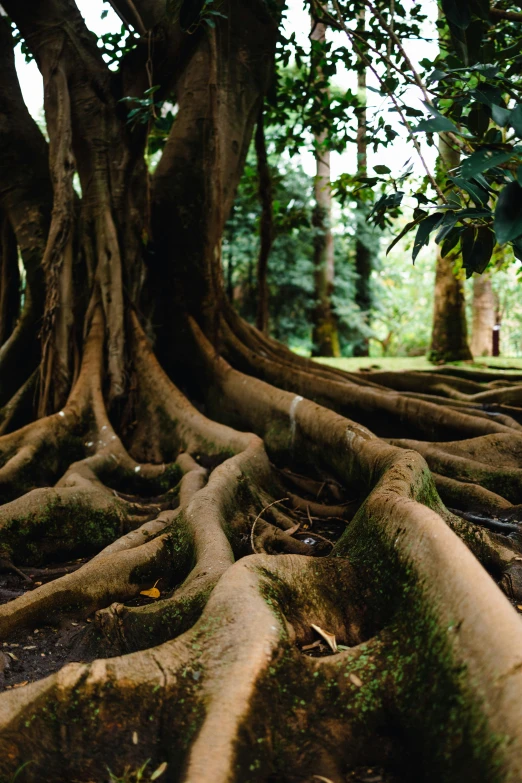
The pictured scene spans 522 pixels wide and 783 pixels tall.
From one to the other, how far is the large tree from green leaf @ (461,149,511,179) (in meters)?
0.95

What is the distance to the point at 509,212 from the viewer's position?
1439mm

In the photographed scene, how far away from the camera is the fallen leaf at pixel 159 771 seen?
1.35 m

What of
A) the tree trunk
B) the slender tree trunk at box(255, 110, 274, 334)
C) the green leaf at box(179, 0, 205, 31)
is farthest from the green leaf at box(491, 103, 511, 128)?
the tree trunk

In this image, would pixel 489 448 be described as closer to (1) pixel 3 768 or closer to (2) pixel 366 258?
(1) pixel 3 768

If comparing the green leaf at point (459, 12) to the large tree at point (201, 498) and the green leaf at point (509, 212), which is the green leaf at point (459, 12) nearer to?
the green leaf at point (509, 212)

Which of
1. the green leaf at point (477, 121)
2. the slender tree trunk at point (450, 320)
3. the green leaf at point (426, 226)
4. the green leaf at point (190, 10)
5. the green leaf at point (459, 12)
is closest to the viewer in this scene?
the green leaf at point (426, 226)

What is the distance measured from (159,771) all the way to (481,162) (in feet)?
5.32

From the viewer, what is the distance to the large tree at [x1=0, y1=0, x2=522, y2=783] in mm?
1415

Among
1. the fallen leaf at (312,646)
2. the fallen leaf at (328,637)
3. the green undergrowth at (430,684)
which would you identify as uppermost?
the green undergrowth at (430,684)

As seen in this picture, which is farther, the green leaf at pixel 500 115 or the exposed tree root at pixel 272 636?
the green leaf at pixel 500 115

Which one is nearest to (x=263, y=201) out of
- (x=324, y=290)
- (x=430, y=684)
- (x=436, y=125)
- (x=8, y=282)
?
(x=8, y=282)

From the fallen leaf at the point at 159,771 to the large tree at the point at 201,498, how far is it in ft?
0.04

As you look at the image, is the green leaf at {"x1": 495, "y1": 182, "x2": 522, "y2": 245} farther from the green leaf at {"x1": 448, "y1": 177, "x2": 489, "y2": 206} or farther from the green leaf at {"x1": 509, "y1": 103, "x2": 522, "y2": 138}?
the green leaf at {"x1": 448, "y1": 177, "x2": 489, "y2": 206}

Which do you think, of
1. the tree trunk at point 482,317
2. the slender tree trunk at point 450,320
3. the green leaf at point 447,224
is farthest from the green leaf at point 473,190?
the tree trunk at point 482,317
